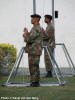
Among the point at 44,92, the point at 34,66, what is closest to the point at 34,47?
the point at 34,66

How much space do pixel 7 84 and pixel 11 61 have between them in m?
3.19

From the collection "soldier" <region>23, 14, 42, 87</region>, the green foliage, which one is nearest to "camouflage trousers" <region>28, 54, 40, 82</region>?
"soldier" <region>23, 14, 42, 87</region>

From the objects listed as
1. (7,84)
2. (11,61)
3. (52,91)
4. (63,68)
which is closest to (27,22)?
(63,68)

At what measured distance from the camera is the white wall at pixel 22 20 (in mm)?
19953

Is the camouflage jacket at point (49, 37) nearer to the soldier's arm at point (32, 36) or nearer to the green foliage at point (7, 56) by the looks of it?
the green foliage at point (7, 56)

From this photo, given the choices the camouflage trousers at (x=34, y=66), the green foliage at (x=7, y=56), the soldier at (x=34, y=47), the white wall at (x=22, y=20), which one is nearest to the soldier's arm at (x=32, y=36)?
the soldier at (x=34, y=47)

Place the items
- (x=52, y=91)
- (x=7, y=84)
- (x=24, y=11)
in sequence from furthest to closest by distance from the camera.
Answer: (x=24, y=11) < (x=7, y=84) < (x=52, y=91)

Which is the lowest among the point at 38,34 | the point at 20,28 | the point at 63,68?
the point at 63,68

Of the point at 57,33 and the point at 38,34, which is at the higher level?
the point at 38,34

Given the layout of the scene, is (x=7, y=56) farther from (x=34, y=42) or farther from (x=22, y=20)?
(x=34, y=42)

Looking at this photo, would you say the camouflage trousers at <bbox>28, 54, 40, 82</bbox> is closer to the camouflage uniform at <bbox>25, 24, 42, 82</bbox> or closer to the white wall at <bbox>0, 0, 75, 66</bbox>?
the camouflage uniform at <bbox>25, 24, 42, 82</bbox>

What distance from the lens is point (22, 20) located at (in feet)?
65.9

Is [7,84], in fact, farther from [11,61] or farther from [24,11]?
[24,11]

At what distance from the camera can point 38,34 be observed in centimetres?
1344
